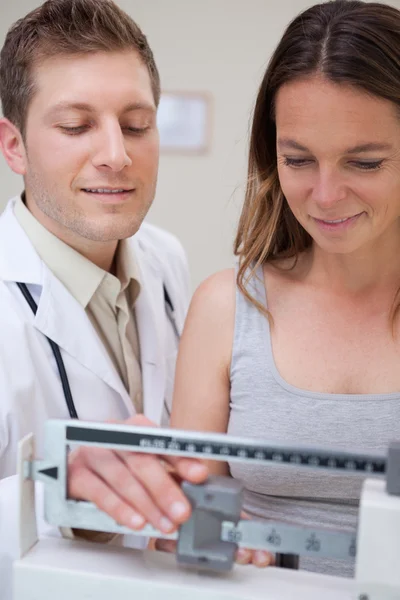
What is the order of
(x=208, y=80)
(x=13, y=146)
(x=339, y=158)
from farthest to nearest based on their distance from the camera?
(x=208, y=80)
(x=13, y=146)
(x=339, y=158)

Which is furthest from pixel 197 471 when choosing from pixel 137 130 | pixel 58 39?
pixel 58 39

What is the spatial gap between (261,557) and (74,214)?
0.87m

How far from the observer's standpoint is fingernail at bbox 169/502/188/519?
77 cm

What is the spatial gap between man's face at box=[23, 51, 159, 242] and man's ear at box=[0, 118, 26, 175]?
0.07m

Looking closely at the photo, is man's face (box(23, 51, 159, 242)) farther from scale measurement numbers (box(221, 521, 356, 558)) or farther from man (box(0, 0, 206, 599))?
scale measurement numbers (box(221, 521, 356, 558))

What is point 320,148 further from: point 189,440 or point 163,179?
point 163,179

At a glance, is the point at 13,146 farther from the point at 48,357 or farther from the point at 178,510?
the point at 178,510

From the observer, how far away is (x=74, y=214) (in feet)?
4.93

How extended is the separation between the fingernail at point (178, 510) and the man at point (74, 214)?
0.60 meters

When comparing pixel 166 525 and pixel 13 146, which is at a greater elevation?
pixel 13 146

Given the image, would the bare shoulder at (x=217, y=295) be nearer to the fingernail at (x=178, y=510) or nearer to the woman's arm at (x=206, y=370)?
the woman's arm at (x=206, y=370)

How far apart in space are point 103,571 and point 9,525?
0.76 feet

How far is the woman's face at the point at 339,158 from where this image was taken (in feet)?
3.45

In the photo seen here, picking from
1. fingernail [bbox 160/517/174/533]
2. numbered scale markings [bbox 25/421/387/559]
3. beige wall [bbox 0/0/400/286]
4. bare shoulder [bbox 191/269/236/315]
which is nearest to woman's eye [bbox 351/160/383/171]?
bare shoulder [bbox 191/269/236/315]
